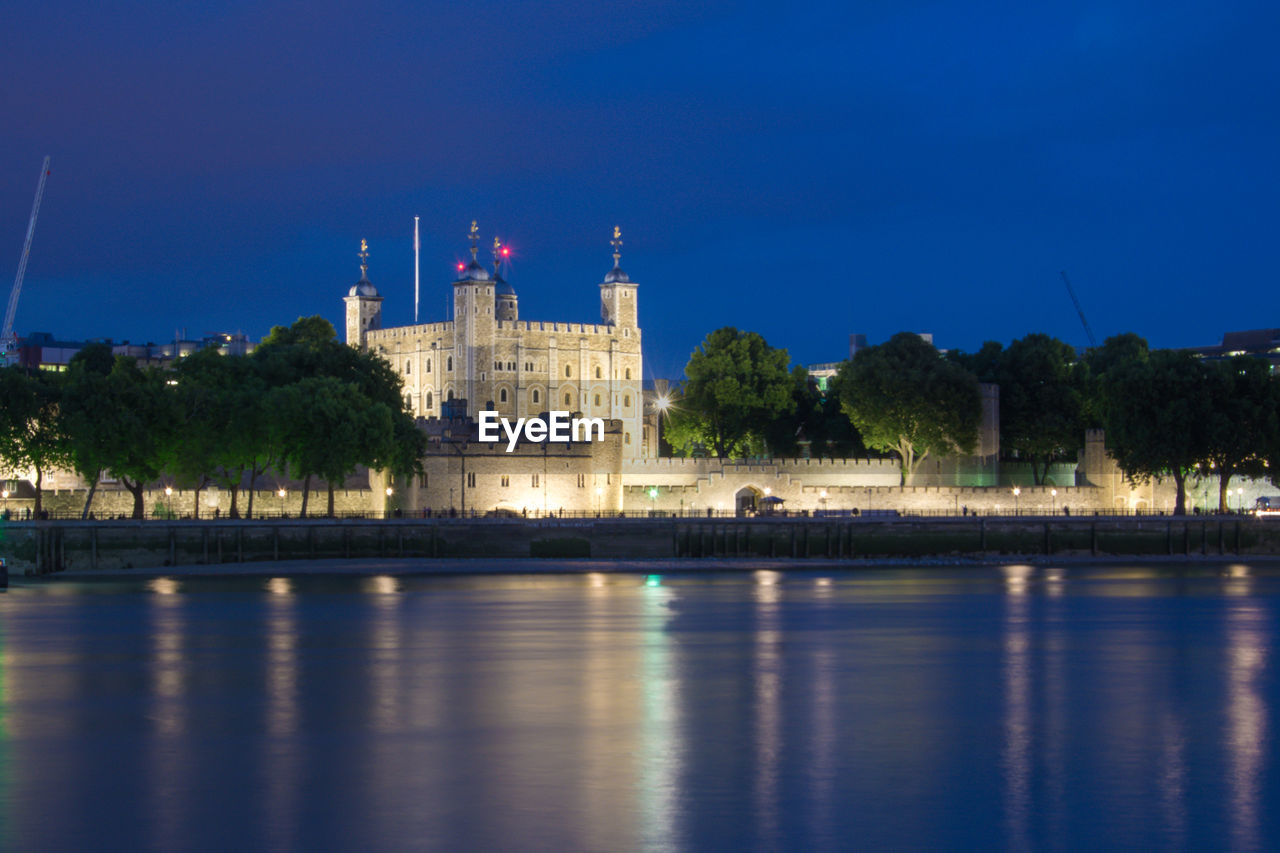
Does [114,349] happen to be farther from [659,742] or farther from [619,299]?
[659,742]

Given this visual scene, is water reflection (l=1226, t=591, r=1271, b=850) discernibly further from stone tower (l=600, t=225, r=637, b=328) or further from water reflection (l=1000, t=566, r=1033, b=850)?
stone tower (l=600, t=225, r=637, b=328)

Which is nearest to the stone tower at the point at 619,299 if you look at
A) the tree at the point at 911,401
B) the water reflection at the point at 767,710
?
the tree at the point at 911,401

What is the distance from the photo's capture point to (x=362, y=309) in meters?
107

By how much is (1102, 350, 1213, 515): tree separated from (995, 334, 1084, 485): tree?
11.1 m

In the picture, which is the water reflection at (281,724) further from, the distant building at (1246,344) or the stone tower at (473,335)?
the distant building at (1246,344)

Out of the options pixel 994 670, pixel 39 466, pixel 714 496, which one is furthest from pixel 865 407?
pixel 994 670

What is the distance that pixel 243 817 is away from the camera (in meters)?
19.5

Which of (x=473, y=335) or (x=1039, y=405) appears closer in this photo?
(x=1039, y=405)

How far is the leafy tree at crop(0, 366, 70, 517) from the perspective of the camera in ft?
181

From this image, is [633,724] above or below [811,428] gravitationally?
below

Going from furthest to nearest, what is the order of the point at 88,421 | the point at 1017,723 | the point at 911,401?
the point at 911,401
the point at 88,421
the point at 1017,723

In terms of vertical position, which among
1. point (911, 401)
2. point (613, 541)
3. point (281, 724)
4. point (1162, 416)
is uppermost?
point (911, 401)

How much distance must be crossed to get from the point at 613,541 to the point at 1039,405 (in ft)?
106

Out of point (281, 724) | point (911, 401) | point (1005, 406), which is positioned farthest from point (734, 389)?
point (281, 724)
